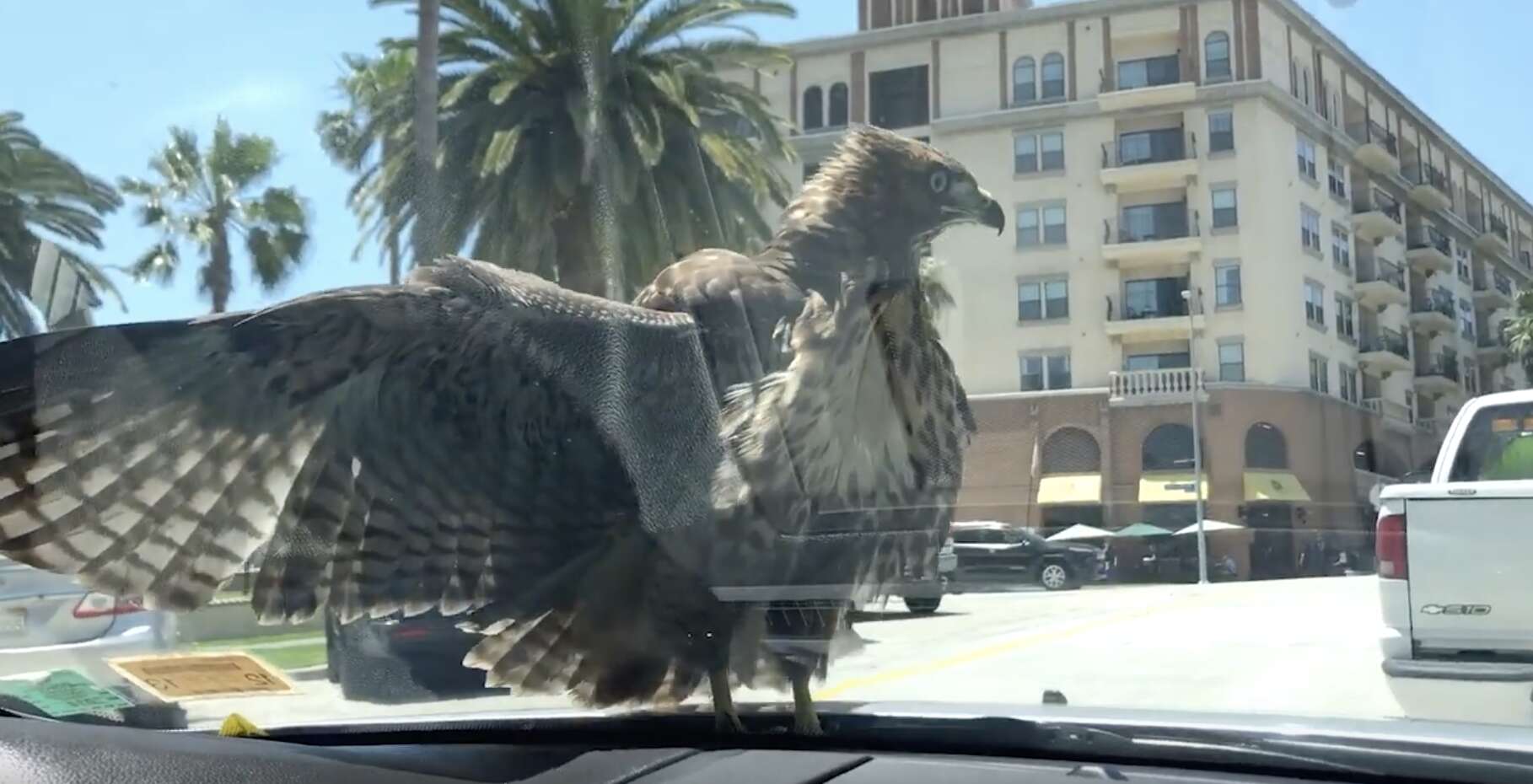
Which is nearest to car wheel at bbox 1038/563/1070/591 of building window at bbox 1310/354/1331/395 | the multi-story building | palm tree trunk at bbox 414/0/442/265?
the multi-story building

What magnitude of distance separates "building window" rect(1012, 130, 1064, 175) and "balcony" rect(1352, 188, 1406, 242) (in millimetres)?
764

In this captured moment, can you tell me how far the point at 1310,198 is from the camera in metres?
3.25

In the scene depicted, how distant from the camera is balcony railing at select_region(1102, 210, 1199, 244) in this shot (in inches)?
128

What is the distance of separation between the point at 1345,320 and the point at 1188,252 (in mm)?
535

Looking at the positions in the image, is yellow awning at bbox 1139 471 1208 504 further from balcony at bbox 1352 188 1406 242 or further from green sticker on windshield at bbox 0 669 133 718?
green sticker on windshield at bbox 0 669 133 718

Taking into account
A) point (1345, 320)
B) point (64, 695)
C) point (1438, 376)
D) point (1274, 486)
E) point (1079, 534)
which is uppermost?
point (1345, 320)

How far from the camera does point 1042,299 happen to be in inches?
139

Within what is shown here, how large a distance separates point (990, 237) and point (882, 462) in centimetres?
69

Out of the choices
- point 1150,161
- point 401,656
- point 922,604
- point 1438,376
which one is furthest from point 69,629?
point 1438,376

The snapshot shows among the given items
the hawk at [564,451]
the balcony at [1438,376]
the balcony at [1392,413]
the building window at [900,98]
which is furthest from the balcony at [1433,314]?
the building window at [900,98]

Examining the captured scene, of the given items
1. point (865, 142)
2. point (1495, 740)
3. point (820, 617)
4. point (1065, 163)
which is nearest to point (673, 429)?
point (820, 617)

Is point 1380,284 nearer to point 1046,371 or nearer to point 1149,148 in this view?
point 1149,148

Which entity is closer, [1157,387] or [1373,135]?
[1373,135]

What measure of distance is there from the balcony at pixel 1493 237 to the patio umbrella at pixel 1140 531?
3.33 feet
